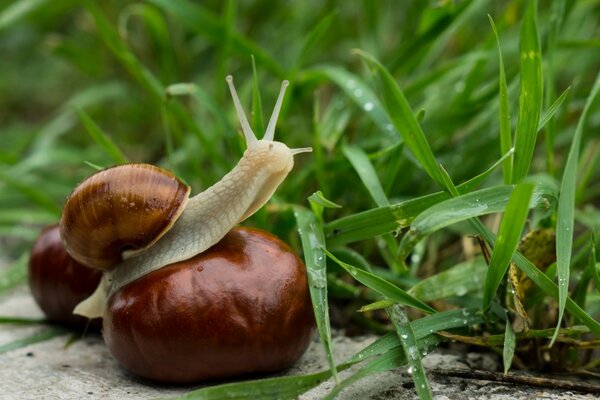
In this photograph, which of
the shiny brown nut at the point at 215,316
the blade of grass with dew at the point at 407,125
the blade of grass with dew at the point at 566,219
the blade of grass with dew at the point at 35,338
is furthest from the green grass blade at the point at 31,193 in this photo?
the blade of grass with dew at the point at 566,219

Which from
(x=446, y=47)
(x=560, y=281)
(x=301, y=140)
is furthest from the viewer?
(x=446, y=47)

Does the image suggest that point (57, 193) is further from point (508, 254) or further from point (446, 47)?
point (508, 254)

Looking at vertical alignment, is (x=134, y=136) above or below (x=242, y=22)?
below

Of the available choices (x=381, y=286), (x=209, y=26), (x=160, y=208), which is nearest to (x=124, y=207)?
(x=160, y=208)

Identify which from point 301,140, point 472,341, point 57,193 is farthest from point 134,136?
point 472,341

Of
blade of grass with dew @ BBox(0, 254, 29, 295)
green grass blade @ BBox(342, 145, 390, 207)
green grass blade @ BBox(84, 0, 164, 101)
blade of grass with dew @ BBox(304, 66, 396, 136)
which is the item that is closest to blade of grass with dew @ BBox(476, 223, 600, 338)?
green grass blade @ BBox(342, 145, 390, 207)

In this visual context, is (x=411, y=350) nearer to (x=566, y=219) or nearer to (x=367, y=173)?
(x=566, y=219)
